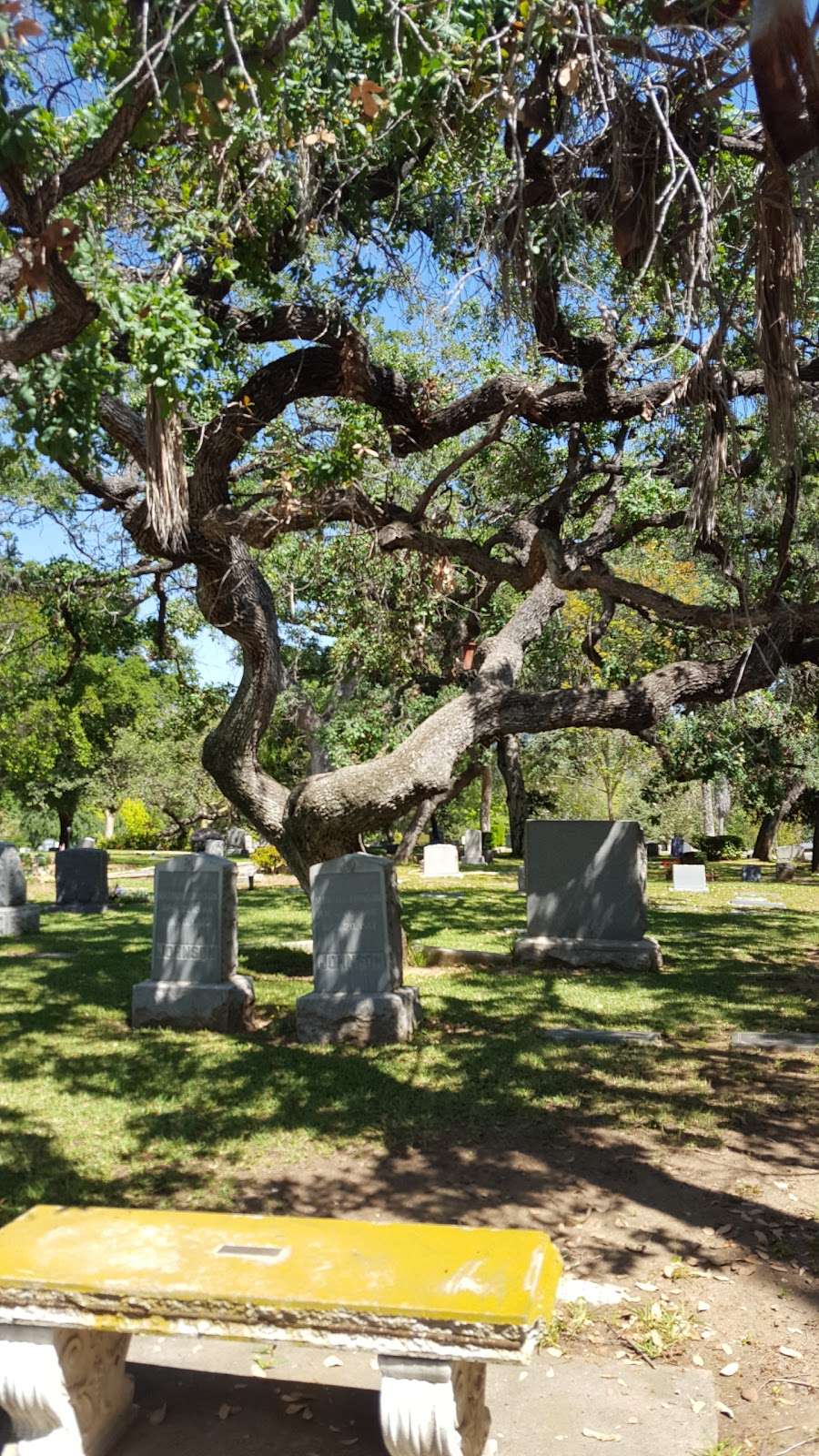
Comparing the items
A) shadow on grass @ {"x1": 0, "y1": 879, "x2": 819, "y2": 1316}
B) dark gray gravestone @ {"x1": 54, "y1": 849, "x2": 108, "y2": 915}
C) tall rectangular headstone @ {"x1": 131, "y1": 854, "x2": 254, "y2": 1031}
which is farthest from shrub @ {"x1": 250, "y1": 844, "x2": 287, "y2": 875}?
tall rectangular headstone @ {"x1": 131, "y1": 854, "x2": 254, "y2": 1031}

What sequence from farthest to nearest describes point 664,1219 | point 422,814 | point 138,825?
point 138,825, point 422,814, point 664,1219

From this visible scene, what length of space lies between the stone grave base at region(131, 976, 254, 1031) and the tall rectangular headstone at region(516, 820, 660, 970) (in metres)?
4.05

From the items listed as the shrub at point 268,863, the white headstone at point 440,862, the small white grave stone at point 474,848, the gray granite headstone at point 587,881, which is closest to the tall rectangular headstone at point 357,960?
the gray granite headstone at point 587,881

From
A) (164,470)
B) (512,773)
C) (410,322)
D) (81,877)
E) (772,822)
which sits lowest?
(81,877)

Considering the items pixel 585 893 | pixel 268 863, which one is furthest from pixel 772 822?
pixel 585 893

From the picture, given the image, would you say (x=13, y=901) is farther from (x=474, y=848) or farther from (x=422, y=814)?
(x=474, y=848)

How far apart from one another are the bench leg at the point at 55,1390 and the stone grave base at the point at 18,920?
12930 mm

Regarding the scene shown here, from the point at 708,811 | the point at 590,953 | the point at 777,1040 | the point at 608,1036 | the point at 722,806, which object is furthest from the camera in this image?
the point at 722,806

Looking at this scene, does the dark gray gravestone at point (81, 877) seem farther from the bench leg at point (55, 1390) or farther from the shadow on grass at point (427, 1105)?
the bench leg at point (55, 1390)

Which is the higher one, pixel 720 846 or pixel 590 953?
pixel 720 846

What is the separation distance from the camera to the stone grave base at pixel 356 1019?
8.80 m

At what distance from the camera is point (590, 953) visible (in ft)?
40.5

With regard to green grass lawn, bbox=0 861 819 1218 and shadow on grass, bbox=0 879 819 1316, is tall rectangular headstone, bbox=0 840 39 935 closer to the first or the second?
green grass lawn, bbox=0 861 819 1218

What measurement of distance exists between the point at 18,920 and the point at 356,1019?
8.40m
